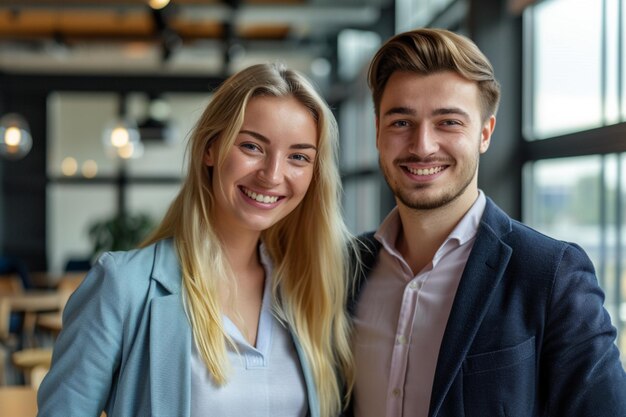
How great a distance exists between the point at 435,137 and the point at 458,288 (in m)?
0.37

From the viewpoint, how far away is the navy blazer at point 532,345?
5.18 feet

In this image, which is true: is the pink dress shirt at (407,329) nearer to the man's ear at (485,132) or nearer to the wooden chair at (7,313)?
the man's ear at (485,132)

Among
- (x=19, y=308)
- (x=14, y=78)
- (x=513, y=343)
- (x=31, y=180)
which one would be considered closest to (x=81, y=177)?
(x=31, y=180)

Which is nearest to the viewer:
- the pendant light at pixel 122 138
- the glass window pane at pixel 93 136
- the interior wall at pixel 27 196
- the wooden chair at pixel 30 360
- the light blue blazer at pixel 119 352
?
the light blue blazer at pixel 119 352

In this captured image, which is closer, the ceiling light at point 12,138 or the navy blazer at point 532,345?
the navy blazer at point 532,345

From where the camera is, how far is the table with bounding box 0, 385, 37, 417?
315cm

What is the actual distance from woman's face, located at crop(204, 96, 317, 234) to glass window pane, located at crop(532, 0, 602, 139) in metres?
1.57

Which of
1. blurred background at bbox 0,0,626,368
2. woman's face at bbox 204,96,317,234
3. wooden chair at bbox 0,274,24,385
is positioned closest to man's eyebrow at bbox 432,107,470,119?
woman's face at bbox 204,96,317,234

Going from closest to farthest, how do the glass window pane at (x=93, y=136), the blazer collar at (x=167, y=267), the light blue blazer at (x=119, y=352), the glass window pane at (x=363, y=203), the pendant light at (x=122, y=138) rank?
the light blue blazer at (x=119, y=352)
the blazer collar at (x=167, y=267)
the glass window pane at (x=363, y=203)
the pendant light at (x=122, y=138)
the glass window pane at (x=93, y=136)

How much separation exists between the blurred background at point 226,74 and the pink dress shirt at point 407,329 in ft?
2.55

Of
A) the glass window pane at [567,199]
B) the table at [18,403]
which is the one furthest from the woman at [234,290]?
the table at [18,403]

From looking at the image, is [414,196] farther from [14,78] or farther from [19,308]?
[14,78]

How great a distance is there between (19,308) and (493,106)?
6898 mm

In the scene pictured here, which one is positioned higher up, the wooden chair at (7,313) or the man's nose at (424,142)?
the man's nose at (424,142)
